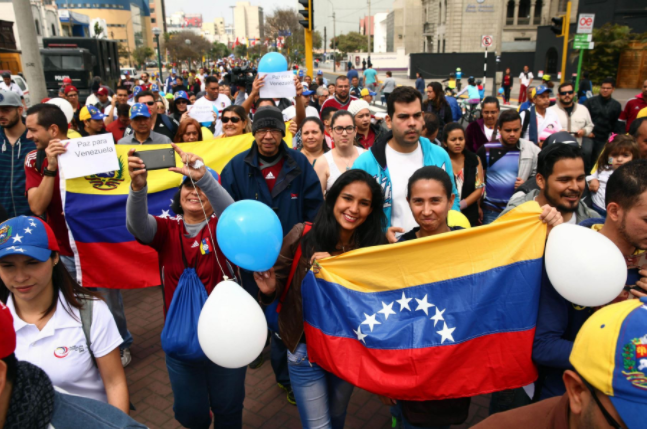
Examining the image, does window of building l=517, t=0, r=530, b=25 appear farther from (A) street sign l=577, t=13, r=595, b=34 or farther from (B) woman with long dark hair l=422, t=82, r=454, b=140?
(B) woman with long dark hair l=422, t=82, r=454, b=140

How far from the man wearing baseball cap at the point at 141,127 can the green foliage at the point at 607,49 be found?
29.4 metres

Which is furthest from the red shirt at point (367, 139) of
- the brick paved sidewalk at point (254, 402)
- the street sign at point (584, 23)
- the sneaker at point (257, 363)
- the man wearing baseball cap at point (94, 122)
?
the street sign at point (584, 23)

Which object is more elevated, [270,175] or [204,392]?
[270,175]

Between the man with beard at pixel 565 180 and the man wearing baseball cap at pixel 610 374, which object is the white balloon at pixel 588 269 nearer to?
the man with beard at pixel 565 180

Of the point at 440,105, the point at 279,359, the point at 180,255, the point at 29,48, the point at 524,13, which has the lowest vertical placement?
the point at 279,359

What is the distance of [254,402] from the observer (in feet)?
13.2

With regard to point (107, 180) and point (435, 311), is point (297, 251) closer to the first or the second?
point (435, 311)

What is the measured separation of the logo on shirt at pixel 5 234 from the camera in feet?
6.93

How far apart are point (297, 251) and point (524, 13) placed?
6737cm

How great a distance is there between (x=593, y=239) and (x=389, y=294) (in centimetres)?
110

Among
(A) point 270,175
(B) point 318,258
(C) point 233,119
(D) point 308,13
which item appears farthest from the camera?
(D) point 308,13

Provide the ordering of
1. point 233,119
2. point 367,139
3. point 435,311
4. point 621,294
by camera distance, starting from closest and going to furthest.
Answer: point 621,294 < point 435,311 < point 233,119 < point 367,139

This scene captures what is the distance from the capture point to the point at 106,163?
374 centimetres

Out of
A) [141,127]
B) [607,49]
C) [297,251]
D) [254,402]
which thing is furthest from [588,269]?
[607,49]
